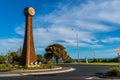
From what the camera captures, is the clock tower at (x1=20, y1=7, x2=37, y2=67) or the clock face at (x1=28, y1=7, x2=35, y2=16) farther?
the clock face at (x1=28, y1=7, x2=35, y2=16)

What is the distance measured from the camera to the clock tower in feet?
135

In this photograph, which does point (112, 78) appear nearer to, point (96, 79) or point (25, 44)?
point (96, 79)

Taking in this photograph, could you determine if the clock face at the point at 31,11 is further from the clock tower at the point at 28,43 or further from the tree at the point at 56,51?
the tree at the point at 56,51

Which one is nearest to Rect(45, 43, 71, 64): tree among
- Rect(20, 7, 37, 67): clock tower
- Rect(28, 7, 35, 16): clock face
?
Rect(20, 7, 37, 67): clock tower

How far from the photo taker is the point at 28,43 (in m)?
41.0

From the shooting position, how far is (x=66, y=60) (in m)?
86.8

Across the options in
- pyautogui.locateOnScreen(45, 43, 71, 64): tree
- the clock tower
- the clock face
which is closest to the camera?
the clock tower

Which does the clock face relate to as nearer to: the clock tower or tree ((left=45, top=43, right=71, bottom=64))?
the clock tower

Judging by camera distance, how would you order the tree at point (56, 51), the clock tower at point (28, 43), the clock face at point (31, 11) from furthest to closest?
1. the tree at point (56, 51)
2. the clock face at point (31, 11)
3. the clock tower at point (28, 43)

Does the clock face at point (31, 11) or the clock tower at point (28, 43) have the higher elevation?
the clock face at point (31, 11)

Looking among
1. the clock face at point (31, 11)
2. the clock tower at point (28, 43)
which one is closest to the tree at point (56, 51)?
the clock tower at point (28, 43)

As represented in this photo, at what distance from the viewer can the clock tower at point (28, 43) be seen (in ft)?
135

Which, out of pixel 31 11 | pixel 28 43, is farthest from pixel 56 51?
pixel 28 43

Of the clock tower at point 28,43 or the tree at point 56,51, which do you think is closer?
the clock tower at point 28,43
